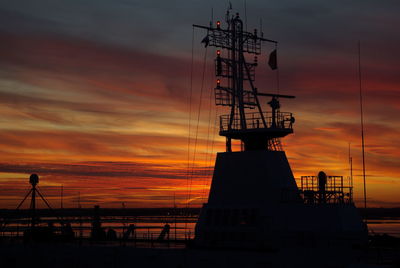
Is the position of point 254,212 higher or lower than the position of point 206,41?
lower

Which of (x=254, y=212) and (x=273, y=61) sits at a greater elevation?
(x=273, y=61)

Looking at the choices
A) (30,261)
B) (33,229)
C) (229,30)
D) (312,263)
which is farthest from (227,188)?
(33,229)

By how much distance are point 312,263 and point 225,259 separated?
4.95m

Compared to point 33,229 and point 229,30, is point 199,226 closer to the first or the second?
point 229,30

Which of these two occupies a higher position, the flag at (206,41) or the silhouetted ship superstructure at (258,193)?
the flag at (206,41)

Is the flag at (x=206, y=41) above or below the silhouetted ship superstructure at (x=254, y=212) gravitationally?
above

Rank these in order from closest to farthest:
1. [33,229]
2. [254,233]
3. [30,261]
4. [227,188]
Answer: [254,233] → [227,188] → [30,261] → [33,229]

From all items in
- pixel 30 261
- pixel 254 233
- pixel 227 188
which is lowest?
pixel 30 261

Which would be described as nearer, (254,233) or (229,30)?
(254,233)

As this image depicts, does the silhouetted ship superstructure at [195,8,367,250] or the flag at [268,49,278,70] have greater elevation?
the flag at [268,49,278,70]

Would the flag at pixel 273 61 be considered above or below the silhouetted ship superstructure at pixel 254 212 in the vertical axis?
above

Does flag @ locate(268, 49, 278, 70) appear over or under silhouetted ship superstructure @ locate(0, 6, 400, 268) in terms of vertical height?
over

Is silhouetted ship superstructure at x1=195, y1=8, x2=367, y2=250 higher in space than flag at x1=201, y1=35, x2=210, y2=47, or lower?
lower

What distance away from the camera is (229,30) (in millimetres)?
38625
